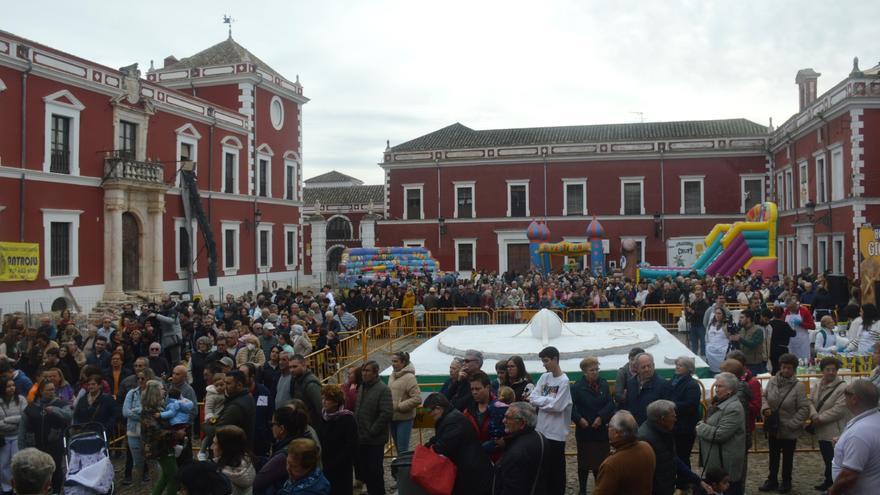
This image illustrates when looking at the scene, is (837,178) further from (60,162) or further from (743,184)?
(60,162)

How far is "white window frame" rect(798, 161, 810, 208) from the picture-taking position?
29.2 metres

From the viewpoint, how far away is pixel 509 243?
127 ft

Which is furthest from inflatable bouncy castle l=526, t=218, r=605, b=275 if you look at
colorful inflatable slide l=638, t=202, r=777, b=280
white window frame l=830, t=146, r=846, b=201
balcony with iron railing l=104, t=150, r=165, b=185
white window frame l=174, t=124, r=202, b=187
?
balcony with iron railing l=104, t=150, r=165, b=185

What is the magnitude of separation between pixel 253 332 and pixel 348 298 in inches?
344

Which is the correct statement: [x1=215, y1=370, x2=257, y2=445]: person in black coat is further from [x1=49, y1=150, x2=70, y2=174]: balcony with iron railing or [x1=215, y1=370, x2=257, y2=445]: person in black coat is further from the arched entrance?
the arched entrance

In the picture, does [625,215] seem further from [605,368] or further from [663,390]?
[663,390]

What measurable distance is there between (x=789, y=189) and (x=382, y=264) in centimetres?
1854

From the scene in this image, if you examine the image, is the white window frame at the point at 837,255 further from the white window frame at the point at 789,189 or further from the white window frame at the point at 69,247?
the white window frame at the point at 69,247

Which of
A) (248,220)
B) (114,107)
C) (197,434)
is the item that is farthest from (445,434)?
(248,220)

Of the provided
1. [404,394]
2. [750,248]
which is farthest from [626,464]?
[750,248]

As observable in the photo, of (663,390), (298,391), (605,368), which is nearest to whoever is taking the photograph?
(663,390)

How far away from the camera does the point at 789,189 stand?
3228cm

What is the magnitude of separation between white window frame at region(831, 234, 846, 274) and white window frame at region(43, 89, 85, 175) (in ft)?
83.7

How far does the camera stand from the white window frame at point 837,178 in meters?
25.4
